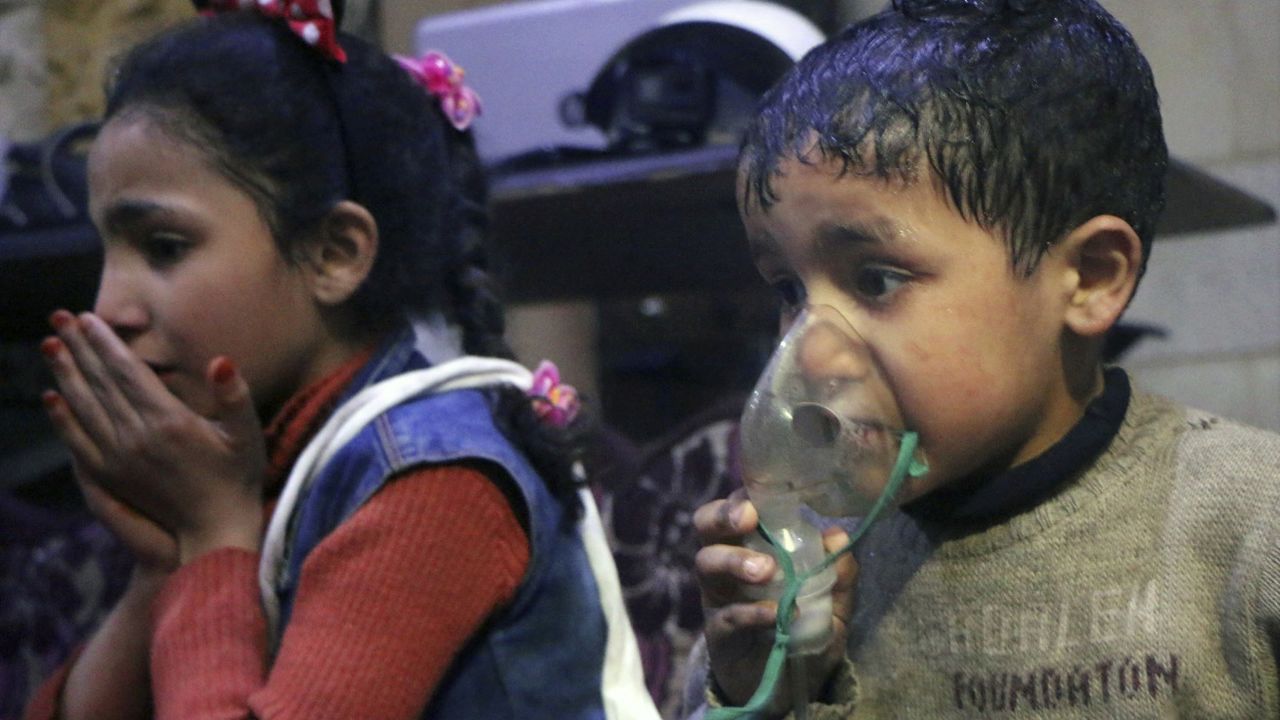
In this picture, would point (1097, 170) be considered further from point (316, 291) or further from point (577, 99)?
point (577, 99)

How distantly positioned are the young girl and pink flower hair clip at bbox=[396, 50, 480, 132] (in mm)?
29

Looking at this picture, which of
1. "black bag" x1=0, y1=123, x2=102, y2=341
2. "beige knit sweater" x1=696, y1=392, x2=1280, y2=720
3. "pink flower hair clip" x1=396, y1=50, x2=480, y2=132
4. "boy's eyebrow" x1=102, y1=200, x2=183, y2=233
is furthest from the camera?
"black bag" x1=0, y1=123, x2=102, y2=341

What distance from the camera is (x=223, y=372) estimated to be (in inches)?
56.4

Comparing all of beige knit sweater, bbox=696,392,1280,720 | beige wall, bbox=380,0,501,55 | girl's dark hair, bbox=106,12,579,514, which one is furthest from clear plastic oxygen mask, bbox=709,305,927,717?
beige wall, bbox=380,0,501,55

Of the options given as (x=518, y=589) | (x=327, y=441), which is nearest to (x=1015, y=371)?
(x=518, y=589)

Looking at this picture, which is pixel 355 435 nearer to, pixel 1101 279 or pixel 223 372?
pixel 223 372

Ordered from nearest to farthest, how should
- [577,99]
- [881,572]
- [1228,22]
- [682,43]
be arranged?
1. [881,572]
2. [1228,22]
3. [682,43]
4. [577,99]

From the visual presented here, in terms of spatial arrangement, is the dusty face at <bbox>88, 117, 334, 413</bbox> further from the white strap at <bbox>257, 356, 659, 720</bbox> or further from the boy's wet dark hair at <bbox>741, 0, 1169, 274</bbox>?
the boy's wet dark hair at <bbox>741, 0, 1169, 274</bbox>

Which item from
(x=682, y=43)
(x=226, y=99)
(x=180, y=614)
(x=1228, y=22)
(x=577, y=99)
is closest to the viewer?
(x=180, y=614)

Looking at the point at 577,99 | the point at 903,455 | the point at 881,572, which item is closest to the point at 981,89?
the point at 903,455

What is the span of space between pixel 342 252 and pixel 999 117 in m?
0.78

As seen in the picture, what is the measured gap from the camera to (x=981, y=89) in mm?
1014

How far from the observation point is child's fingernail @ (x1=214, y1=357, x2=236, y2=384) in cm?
143

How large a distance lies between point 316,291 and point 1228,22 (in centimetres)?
115
